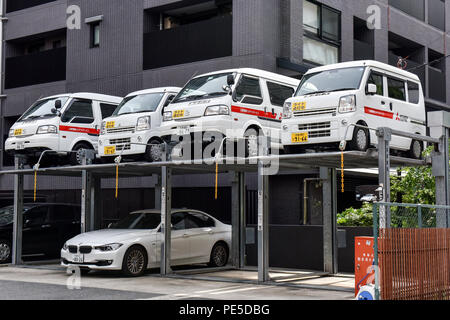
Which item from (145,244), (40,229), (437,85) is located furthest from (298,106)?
(437,85)

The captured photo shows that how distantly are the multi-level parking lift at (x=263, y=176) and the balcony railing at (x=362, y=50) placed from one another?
28.5 feet

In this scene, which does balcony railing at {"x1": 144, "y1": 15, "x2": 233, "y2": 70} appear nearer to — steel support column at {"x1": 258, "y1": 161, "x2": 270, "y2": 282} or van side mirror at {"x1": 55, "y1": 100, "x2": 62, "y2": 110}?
van side mirror at {"x1": 55, "y1": 100, "x2": 62, "y2": 110}

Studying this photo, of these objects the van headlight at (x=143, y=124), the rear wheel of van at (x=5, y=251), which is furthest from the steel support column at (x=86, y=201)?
the rear wheel of van at (x=5, y=251)

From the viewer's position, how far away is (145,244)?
15.2 meters

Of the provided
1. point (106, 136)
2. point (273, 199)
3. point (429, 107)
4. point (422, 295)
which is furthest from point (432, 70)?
point (422, 295)

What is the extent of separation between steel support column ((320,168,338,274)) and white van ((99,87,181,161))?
13.2 feet

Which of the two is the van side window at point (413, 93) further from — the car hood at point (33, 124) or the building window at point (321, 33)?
the car hood at point (33, 124)

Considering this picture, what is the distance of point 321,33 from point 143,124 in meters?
9.02

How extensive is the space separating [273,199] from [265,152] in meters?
6.76

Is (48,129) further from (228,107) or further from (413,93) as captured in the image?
(413,93)

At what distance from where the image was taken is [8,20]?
28.5 meters

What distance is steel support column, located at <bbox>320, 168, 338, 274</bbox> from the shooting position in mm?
15734

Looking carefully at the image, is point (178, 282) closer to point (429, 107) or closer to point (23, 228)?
point (23, 228)

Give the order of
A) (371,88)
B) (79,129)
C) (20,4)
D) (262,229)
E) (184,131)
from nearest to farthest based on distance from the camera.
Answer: (371,88), (262,229), (184,131), (79,129), (20,4)
